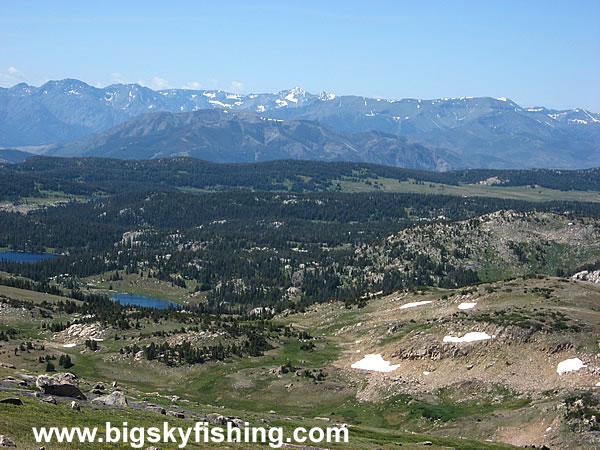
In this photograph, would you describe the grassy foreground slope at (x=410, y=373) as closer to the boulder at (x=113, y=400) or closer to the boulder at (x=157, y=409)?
the boulder at (x=157, y=409)

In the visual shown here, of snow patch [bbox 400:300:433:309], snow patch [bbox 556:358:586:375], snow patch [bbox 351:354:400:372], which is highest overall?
snow patch [bbox 556:358:586:375]

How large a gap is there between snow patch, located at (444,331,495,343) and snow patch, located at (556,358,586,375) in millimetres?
12821

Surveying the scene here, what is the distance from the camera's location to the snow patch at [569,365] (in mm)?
94812

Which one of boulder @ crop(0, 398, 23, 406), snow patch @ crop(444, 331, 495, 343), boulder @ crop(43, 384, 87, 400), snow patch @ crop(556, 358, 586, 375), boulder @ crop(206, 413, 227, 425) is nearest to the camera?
boulder @ crop(0, 398, 23, 406)

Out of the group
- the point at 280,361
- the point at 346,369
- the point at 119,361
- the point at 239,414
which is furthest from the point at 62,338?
the point at 239,414

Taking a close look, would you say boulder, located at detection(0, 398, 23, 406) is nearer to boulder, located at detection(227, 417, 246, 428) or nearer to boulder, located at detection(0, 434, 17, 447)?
boulder, located at detection(0, 434, 17, 447)

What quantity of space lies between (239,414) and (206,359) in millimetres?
43638

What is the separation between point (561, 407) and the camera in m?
81.4

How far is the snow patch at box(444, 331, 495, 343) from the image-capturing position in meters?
108

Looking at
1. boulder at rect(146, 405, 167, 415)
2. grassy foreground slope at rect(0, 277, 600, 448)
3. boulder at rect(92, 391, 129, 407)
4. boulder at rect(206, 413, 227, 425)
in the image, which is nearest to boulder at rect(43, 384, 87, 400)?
boulder at rect(92, 391, 129, 407)

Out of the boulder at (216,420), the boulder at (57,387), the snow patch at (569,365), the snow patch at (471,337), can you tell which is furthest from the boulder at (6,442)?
the snow patch at (471,337)

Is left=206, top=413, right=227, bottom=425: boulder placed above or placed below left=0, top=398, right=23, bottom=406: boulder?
below

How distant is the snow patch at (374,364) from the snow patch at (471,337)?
9651 millimetres

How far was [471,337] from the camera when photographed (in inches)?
4289
